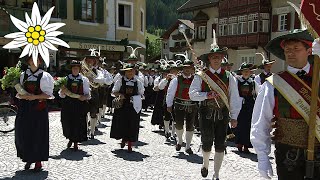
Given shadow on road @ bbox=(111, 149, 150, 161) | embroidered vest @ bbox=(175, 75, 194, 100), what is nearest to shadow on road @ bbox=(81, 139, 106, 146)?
shadow on road @ bbox=(111, 149, 150, 161)

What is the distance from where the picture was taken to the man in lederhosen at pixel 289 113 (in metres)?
3.29

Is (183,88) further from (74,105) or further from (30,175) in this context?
(30,175)

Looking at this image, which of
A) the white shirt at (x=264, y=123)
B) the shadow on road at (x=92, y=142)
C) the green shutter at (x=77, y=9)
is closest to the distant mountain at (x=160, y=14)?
the green shutter at (x=77, y=9)

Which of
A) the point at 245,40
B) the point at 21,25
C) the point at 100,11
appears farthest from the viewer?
the point at 245,40

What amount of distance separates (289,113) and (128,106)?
5.83 m

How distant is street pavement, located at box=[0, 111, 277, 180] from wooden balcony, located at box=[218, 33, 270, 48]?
68.4ft

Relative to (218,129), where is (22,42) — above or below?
above

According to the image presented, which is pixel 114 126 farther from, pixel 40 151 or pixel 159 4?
pixel 159 4

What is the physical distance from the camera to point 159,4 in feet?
423

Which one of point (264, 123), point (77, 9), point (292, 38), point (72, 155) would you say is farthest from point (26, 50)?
point (77, 9)

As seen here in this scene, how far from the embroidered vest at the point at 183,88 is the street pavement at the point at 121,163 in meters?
1.23

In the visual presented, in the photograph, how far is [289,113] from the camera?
336 centimetres

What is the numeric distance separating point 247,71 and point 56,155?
458 cm

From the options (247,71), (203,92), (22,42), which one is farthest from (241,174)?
(22,42)
